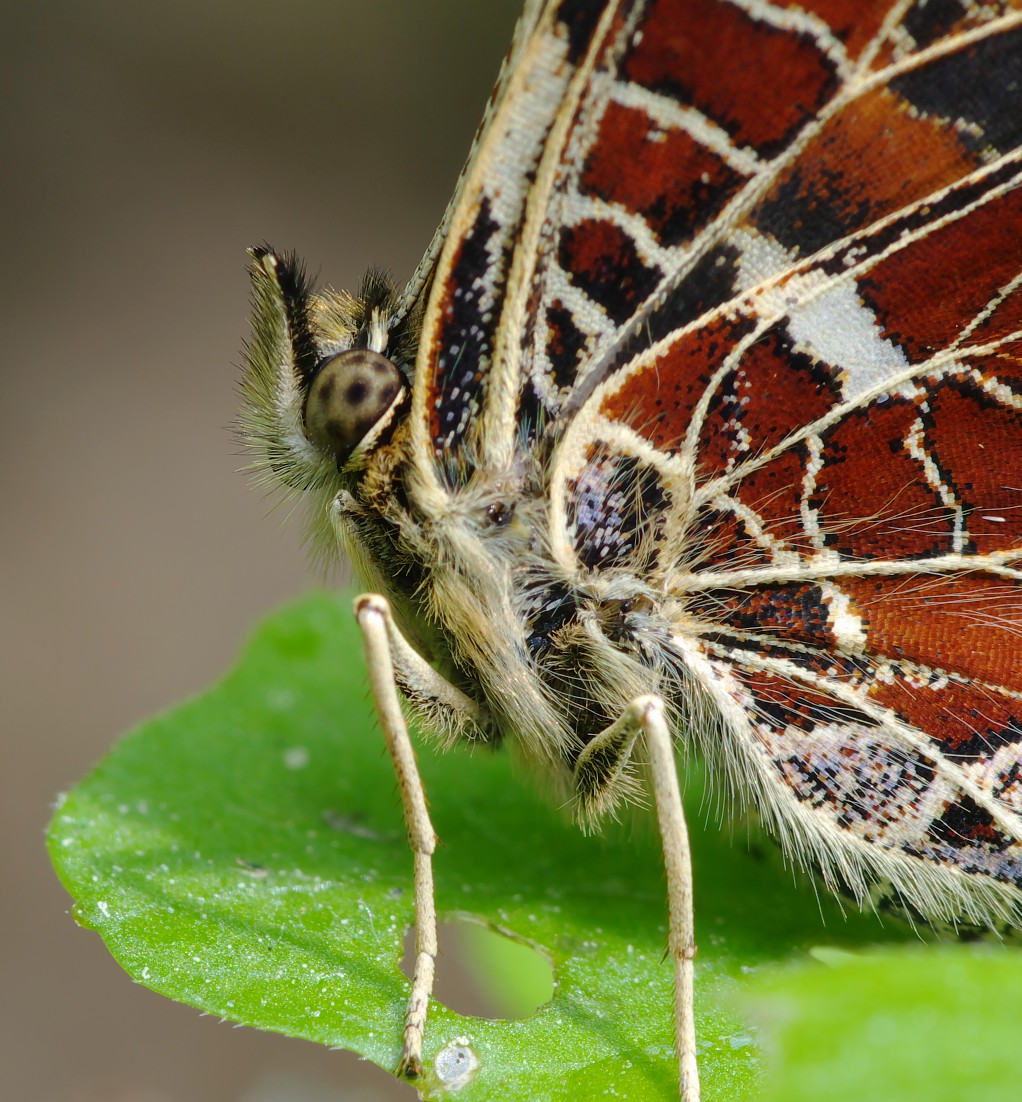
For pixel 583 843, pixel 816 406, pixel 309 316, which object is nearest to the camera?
pixel 816 406

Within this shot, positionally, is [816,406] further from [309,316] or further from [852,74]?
[309,316]

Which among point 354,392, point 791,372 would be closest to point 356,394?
point 354,392

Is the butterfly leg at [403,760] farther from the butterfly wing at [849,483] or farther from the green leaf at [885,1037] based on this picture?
the green leaf at [885,1037]

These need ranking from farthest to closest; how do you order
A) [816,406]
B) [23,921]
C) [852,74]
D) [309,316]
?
[23,921] < [309,316] < [816,406] < [852,74]

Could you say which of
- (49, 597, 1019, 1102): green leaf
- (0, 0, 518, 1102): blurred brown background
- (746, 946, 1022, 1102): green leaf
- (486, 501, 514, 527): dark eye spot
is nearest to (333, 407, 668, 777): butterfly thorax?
(486, 501, 514, 527): dark eye spot

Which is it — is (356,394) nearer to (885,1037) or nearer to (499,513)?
(499,513)

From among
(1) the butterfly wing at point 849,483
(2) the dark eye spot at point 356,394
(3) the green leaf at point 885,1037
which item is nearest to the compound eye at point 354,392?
(2) the dark eye spot at point 356,394

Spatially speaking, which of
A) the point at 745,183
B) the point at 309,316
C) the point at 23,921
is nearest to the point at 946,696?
the point at 745,183
